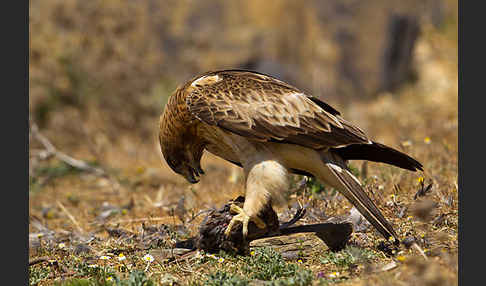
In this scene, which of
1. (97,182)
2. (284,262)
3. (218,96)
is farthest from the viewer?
(97,182)

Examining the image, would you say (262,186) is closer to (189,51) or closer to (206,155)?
(206,155)

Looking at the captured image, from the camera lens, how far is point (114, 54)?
1117cm

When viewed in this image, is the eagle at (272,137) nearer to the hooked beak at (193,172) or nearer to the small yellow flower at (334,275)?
the hooked beak at (193,172)


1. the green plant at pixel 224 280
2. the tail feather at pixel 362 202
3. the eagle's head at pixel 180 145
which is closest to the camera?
the green plant at pixel 224 280

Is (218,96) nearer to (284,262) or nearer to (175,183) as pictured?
(284,262)

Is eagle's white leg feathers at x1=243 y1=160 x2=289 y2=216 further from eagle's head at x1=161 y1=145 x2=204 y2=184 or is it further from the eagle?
eagle's head at x1=161 y1=145 x2=204 y2=184

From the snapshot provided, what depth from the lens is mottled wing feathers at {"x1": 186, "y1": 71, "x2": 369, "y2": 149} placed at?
158 inches

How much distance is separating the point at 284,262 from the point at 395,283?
2.99 ft

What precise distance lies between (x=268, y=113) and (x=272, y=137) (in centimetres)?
24

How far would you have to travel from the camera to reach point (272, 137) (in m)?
4.01

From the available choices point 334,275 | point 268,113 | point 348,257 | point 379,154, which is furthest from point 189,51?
point 334,275

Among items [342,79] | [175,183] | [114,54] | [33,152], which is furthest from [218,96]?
[342,79]

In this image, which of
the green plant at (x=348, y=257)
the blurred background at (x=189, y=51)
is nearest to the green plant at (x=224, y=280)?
the green plant at (x=348, y=257)

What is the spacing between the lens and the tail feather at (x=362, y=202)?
3.86 m
